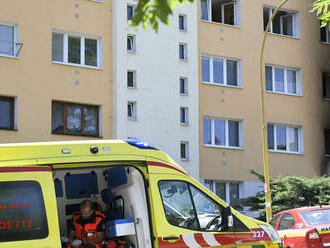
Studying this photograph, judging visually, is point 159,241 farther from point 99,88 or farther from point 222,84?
point 222,84

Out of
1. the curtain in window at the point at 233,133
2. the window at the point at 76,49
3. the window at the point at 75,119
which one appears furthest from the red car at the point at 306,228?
the curtain in window at the point at 233,133

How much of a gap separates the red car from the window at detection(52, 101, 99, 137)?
10884 mm

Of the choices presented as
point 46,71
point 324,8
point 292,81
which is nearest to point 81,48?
point 46,71

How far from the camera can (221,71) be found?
30.0 meters

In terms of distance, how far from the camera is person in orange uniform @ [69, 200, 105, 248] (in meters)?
9.63

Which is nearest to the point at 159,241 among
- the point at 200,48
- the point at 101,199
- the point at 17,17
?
the point at 101,199

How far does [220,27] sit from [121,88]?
6005mm

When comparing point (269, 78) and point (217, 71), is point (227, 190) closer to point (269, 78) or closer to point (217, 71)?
point (217, 71)

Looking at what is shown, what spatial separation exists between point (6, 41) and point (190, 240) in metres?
17.2

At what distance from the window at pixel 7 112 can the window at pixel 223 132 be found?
8.43 m

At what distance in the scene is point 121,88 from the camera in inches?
1045

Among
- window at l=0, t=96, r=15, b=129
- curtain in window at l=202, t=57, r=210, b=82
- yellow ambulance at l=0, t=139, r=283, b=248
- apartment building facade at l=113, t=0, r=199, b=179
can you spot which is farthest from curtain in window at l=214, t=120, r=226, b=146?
yellow ambulance at l=0, t=139, r=283, b=248

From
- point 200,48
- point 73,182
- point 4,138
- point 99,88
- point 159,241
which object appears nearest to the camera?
point 159,241

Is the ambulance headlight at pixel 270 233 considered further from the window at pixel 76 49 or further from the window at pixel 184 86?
the window at pixel 184 86
